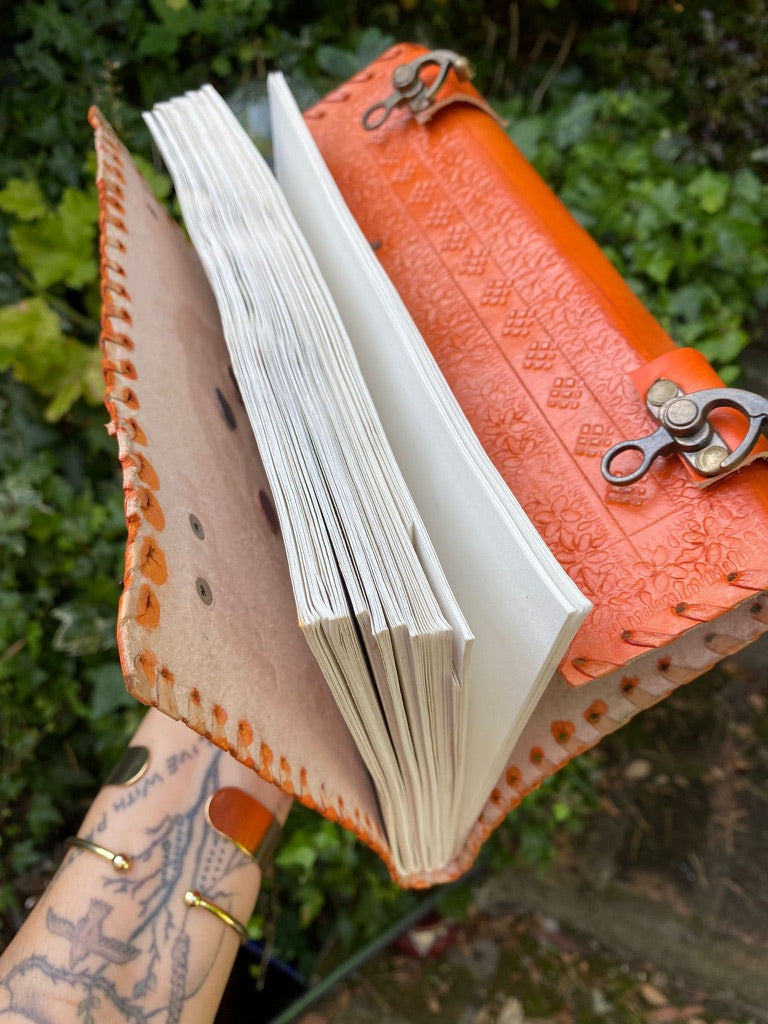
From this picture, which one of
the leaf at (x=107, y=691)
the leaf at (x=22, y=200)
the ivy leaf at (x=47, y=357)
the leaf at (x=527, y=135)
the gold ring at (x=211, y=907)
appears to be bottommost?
the gold ring at (x=211, y=907)

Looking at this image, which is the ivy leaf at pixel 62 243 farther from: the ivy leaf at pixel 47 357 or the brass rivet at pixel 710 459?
the brass rivet at pixel 710 459

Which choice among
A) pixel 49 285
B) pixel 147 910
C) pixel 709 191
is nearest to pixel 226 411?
pixel 147 910

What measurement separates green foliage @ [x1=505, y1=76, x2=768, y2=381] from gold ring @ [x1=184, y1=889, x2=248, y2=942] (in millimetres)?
1264

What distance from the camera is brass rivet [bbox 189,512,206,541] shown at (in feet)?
1.96

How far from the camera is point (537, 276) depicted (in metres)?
0.77

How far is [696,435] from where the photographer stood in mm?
613

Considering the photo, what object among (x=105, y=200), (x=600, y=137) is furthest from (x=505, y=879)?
(x=600, y=137)

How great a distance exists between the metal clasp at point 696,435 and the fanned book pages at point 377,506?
0.15 m

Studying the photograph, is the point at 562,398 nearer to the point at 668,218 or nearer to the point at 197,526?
the point at 197,526

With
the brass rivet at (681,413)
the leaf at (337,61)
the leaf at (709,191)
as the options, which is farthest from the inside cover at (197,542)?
the leaf at (709,191)

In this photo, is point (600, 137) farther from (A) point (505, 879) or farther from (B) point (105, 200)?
(A) point (505, 879)

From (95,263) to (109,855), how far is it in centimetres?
116

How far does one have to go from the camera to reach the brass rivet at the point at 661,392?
64cm

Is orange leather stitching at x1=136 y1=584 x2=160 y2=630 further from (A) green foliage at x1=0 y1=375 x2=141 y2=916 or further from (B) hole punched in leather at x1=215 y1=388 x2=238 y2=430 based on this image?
(A) green foliage at x1=0 y1=375 x2=141 y2=916
